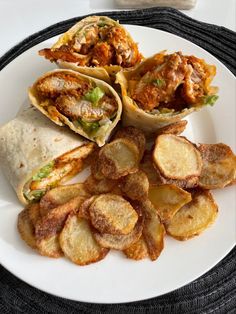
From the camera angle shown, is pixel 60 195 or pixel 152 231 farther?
pixel 60 195

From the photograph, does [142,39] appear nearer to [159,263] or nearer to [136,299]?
[159,263]

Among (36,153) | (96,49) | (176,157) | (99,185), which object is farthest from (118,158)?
(96,49)

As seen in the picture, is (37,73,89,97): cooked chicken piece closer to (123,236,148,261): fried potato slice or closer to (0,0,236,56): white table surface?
(123,236,148,261): fried potato slice

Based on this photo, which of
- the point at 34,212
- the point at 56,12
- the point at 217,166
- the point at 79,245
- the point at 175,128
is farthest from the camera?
the point at 56,12

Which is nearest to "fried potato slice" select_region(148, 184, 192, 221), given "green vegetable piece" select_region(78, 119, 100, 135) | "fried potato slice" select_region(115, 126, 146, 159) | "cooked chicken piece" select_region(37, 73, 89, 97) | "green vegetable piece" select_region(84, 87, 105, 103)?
"fried potato slice" select_region(115, 126, 146, 159)

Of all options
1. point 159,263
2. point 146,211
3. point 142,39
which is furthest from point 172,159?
point 142,39

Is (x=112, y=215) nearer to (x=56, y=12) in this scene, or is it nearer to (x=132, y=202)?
(x=132, y=202)

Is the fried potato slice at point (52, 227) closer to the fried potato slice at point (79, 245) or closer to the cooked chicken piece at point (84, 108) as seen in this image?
the fried potato slice at point (79, 245)
